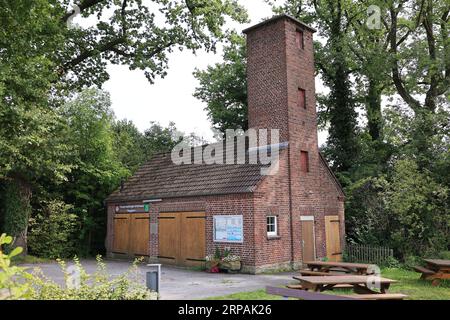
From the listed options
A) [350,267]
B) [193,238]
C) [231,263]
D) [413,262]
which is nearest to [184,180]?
[193,238]

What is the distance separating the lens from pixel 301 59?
19.3 meters

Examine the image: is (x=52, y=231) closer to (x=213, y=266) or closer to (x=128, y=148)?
(x=213, y=266)

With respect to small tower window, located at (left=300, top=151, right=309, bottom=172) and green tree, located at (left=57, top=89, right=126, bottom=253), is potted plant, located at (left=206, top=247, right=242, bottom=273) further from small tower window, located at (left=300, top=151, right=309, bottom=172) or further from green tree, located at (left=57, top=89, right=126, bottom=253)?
green tree, located at (left=57, top=89, right=126, bottom=253)

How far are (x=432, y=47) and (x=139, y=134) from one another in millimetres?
30383

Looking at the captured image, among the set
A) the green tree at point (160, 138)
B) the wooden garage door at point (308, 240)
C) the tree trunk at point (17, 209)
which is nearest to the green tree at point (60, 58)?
the tree trunk at point (17, 209)

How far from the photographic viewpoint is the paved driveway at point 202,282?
36.7 feet

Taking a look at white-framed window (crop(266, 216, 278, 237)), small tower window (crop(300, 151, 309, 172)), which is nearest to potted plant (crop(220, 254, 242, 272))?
white-framed window (crop(266, 216, 278, 237))

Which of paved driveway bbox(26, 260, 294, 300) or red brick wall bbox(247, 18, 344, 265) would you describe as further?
red brick wall bbox(247, 18, 344, 265)

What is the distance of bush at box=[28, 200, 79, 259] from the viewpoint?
21.0 meters

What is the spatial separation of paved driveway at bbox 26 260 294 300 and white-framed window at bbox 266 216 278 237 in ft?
6.03

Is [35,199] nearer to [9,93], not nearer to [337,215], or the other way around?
[9,93]

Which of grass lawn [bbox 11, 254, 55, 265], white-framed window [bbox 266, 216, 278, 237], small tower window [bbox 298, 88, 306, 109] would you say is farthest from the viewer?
grass lawn [bbox 11, 254, 55, 265]
